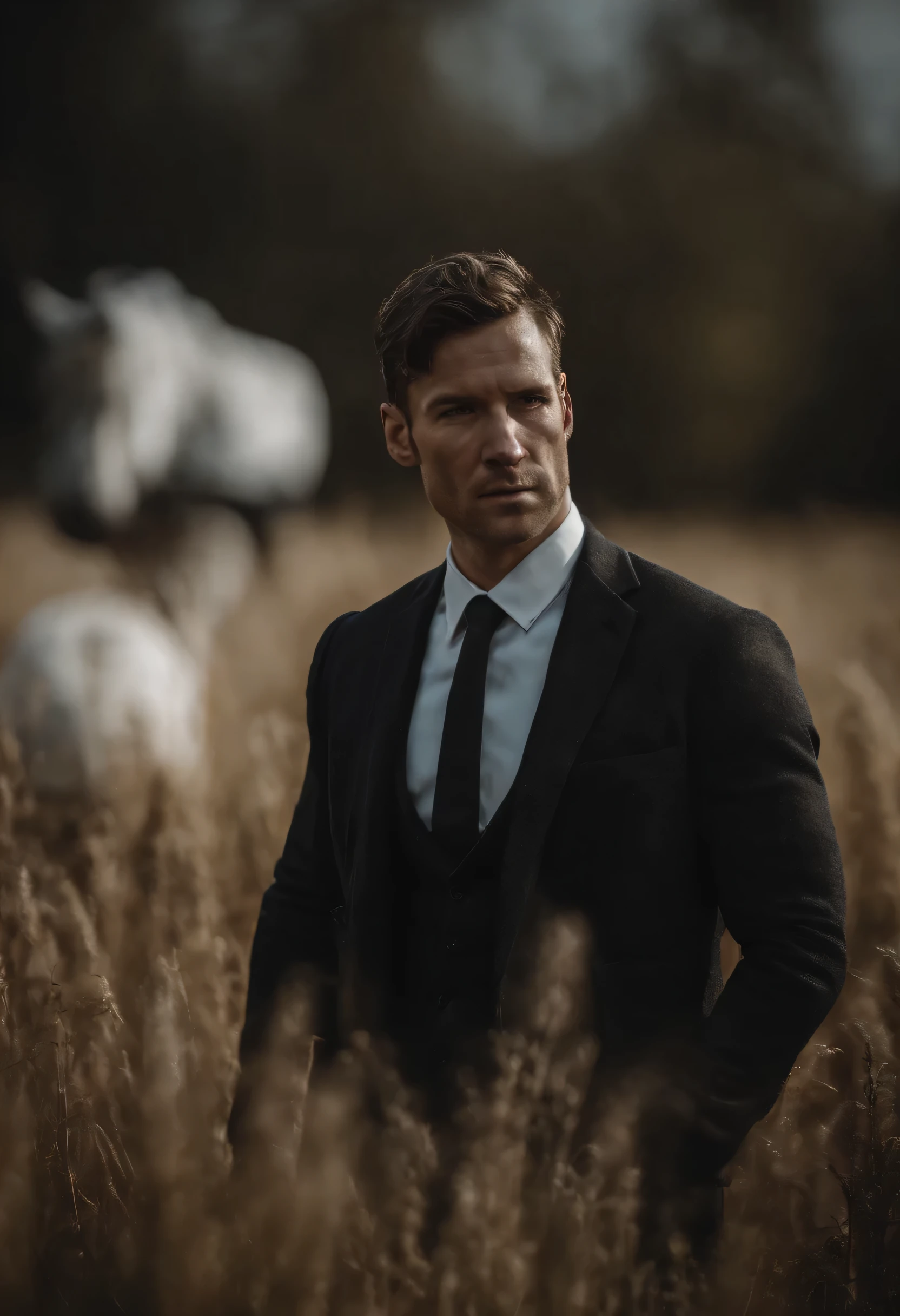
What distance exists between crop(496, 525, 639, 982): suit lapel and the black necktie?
0.30ft

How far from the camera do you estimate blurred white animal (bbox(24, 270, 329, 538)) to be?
4004 millimetres

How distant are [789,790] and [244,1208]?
88cm

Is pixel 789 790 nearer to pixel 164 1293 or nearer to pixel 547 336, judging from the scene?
pixel 547 336

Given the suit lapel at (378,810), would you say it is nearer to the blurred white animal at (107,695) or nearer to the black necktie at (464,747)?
the black necktie at (464,747)

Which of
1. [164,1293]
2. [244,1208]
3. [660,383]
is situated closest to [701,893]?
[244,1208]

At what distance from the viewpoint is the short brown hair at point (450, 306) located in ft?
4.96

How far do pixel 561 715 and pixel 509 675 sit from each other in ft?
→ 0.52

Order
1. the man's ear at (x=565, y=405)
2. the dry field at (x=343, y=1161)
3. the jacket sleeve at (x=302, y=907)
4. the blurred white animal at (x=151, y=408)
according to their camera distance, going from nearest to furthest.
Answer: the dry field at (x=343, y=1161) → the man's ear at (x=565, y=405) → the jacket sleeve at (x=302, y=907) → the blurred white animal at (x=151, y=408)

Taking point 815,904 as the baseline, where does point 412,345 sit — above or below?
above

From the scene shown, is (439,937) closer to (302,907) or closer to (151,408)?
(302,907)

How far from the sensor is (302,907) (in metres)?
1.80

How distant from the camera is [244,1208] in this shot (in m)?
1.37

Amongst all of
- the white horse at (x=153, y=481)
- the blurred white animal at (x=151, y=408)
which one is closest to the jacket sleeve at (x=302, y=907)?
the white horse at (x=153, y=481)

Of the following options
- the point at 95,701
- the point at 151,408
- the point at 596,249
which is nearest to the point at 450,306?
the point at 95,701
